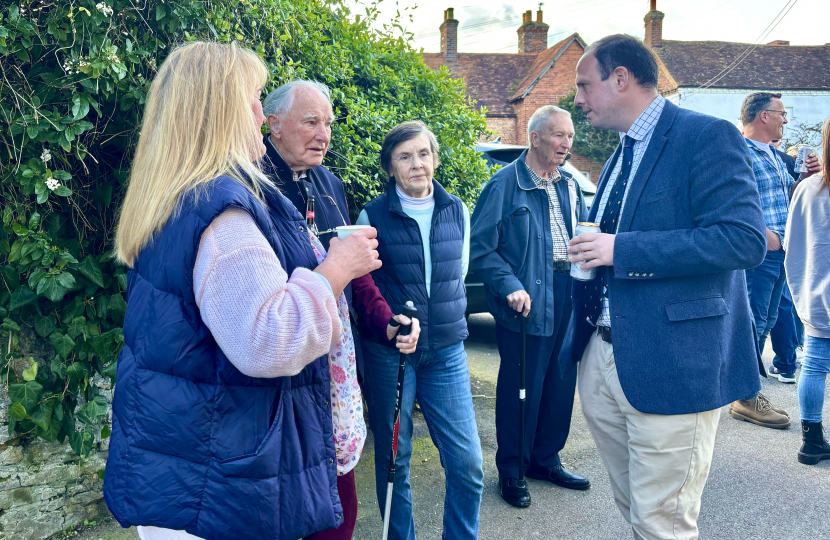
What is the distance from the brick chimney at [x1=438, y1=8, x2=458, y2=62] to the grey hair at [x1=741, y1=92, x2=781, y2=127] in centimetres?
2935

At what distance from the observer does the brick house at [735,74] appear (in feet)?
99.8

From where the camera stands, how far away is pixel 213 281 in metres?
1.47

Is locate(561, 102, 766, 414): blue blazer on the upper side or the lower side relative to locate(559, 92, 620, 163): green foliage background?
lower

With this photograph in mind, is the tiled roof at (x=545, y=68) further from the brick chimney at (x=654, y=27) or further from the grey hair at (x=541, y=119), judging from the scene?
the grey hair at (x=541, y=119)

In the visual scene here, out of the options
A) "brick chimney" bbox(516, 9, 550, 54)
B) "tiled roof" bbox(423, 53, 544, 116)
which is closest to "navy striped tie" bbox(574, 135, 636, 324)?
"tiled roof" bbox(423, 53, 544, 116)

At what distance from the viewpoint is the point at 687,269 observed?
7.06ft

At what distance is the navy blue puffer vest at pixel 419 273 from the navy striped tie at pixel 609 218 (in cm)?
70

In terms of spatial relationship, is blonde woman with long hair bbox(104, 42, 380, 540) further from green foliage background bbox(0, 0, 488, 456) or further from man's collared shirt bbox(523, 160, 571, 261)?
man's collared shirt bbox(523, 160, 571, 261)

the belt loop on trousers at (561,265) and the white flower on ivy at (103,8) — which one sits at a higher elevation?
the white flower on ivy at (103,8)

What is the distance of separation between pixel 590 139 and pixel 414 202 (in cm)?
2532

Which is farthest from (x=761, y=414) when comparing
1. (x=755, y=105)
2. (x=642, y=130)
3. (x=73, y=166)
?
(x=73, y=166)

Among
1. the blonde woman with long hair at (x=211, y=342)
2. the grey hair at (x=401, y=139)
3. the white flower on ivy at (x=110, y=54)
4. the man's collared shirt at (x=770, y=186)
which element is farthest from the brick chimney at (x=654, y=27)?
the blonde woman with long hair at (x=211, y=342)

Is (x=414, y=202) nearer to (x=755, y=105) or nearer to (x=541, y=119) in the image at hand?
(x=541, y=119)

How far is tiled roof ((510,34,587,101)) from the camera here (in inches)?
1155
